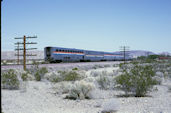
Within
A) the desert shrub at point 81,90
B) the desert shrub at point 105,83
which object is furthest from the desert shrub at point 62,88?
the desert shrub at point 105,83

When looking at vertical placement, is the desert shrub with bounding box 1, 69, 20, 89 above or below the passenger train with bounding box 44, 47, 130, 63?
below

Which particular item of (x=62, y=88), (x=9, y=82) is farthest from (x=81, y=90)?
(x=9, y=82)

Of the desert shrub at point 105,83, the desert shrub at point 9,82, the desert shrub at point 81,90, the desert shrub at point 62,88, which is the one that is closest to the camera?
the desert shrub at point 81,90

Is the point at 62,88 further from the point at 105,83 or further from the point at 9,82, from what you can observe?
the point at 9,82

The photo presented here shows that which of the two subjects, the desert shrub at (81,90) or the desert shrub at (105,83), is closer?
the desert shrub at (81,90)

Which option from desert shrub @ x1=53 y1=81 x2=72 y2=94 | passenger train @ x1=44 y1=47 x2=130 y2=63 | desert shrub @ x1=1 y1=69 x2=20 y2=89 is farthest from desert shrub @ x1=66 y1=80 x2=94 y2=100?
passenger train @ x1=44 y1=47 x2=130 y2=63

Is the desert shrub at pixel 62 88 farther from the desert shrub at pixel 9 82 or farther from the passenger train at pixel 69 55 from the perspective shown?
the passenger train at pixel 69 55

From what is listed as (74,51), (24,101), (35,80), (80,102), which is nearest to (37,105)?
(24,101)

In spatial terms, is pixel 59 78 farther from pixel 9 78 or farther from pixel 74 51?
pixel 74 51

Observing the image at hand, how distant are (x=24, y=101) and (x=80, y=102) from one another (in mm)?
2221

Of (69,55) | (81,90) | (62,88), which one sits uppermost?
(69,55)

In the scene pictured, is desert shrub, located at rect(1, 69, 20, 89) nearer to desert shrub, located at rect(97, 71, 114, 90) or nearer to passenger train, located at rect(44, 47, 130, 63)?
desert shrub, located at rect(97, 71, 114, 90)

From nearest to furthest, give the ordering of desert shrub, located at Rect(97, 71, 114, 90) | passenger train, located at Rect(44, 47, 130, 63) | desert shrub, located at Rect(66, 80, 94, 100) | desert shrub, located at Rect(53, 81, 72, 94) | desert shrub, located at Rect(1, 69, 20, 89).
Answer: desert shrub, located at Rect(66, 80, 94, 100) < desert shrub, located at Rect(53, 81, 72, 94) < desert shrub, located at Rect(1, 69, 20, 89) < desert shrub, located at Rect(97, 71, 114, 90) < passenger train, located at Rect(44, 47, 130, 63)

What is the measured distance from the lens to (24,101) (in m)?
8.96
